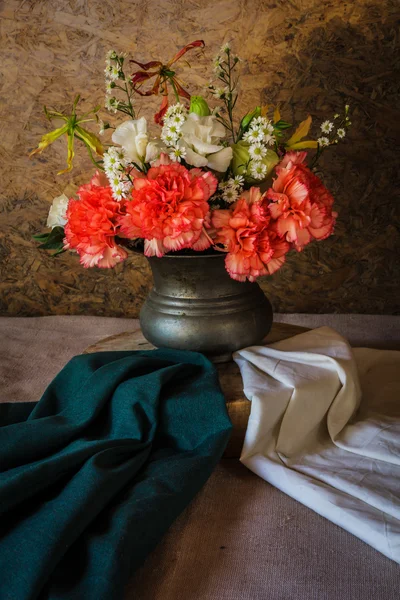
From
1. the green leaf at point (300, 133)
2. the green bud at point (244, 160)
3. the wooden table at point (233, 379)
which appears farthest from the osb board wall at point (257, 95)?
the green bud at point (244, 160)

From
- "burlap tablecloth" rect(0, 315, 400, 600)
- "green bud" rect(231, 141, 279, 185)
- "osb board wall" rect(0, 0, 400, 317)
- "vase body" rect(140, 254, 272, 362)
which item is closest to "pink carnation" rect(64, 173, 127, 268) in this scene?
"vase body" rect(140, 254, 272, 362)

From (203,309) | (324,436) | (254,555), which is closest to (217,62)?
(203,309)

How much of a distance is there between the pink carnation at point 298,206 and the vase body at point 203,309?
155 millimetres

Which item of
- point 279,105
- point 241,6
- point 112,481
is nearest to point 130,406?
point 112,481

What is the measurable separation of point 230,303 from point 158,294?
0.50ft

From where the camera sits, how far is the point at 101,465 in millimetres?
1029

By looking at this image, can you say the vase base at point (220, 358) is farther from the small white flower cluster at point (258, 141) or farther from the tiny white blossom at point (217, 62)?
the tiny white blossom at point (217, 62)

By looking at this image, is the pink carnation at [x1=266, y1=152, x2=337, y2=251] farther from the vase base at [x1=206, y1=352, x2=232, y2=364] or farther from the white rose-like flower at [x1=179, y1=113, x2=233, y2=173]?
the vase base at [x1=206, y1=352, x2=232, y2=364]

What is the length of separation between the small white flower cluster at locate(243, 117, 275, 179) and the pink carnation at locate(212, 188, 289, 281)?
4 centimetres

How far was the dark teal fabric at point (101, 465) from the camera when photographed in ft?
2.79

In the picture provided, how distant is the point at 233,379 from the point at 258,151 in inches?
17.4

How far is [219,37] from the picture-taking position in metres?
1.88

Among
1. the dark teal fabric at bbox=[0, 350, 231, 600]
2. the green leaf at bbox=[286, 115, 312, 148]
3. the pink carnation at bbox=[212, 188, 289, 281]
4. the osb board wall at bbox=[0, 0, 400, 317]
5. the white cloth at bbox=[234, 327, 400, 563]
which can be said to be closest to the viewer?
the dark teal fabric at bbox=[0, 350, 231, 600]

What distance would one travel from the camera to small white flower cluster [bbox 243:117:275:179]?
3.84 ft
